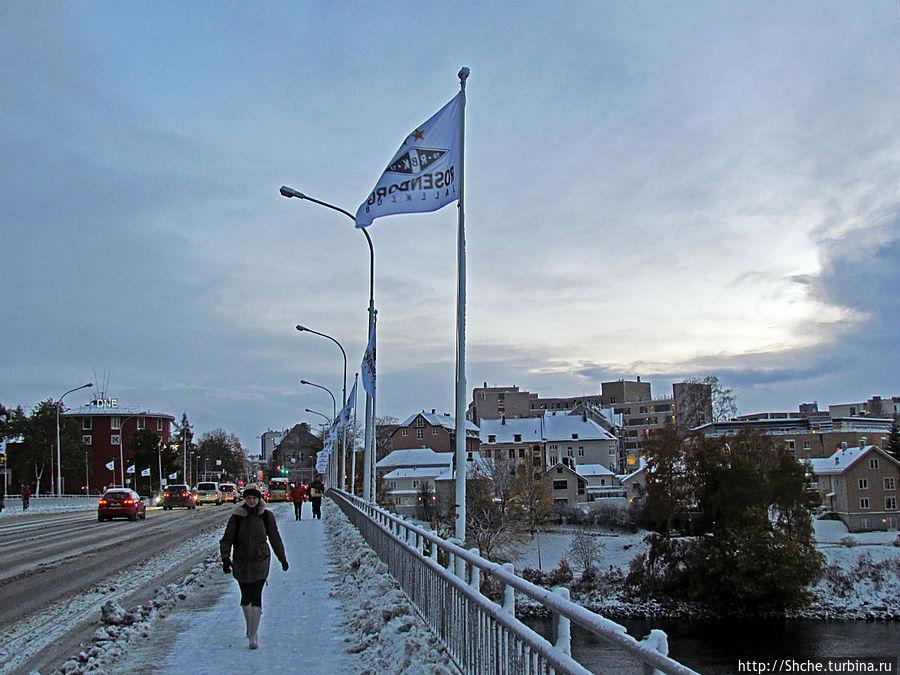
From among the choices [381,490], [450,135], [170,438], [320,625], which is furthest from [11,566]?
[170,438]

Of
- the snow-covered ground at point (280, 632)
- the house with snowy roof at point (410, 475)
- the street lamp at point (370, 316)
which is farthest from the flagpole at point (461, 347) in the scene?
the house with snowy roof at point (410, 475)

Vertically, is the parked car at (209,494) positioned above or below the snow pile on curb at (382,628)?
below

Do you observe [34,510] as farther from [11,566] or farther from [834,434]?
[834,434]

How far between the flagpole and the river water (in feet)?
119

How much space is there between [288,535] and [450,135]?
708 inches

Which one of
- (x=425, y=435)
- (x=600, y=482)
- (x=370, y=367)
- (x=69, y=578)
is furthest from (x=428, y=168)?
(x=425, y=435)

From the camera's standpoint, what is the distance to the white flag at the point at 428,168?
12180 mm

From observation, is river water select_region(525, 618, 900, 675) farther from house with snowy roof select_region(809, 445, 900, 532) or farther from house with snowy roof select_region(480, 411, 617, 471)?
house with snowy roof select_region(480, 411, 617, 471)

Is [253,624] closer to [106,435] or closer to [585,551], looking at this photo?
[585,551]

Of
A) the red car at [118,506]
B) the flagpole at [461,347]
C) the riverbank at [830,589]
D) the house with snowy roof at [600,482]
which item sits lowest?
the riverbank at [830,589]

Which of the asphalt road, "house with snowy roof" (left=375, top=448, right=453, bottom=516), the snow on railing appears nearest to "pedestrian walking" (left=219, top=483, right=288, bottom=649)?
the snow on railing

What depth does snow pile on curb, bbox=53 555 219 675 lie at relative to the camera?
325 inches

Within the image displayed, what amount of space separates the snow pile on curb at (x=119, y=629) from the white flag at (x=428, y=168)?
6668 mm

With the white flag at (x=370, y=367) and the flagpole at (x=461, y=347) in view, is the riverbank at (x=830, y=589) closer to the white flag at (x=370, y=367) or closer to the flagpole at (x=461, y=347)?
the white flag at (x=370, y=367)
